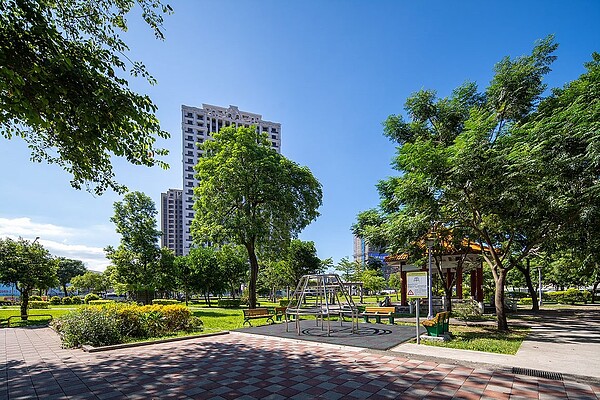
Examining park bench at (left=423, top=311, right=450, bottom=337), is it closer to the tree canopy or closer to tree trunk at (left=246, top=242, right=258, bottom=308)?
the tree canopy

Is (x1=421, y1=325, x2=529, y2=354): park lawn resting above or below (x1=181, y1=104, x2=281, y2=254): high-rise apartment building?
below

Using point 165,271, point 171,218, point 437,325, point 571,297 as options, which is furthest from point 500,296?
point 171,218

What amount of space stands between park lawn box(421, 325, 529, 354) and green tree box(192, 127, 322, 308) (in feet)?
42.2

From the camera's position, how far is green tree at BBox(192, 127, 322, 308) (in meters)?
21.2

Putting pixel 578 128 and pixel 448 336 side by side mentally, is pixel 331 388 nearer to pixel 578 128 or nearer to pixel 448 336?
pixel 448 336

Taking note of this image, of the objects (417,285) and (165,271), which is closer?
(417,285)

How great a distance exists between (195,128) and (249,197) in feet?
268

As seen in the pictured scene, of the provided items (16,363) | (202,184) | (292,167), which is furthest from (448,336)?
(202,184)

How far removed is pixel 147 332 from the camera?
11.4 metres

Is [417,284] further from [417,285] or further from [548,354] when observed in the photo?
[548,354]

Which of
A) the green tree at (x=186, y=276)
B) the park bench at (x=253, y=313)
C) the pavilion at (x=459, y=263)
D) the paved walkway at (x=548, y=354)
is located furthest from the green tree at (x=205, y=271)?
the paved walkway at (x=548, y=354)

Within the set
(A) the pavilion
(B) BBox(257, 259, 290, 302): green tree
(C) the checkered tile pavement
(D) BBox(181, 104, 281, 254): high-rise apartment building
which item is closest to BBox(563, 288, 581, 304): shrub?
(A) the pavilion

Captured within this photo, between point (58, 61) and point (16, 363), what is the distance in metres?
7.49

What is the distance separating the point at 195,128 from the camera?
3792 inches
